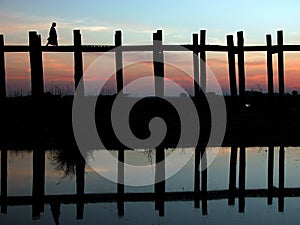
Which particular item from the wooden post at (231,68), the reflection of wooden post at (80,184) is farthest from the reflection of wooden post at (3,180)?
the wooden post at (231,68)

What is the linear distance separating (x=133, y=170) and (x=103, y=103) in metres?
6.11

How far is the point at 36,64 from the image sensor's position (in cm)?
1511

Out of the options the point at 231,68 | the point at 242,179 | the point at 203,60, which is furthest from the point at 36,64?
the point at 242,179

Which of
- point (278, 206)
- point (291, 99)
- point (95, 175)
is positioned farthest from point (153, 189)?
point (291, 99)

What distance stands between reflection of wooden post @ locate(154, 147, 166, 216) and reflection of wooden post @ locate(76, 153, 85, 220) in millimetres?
968

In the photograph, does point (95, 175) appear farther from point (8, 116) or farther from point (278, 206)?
point (8, 116)

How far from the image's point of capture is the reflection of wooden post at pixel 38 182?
746 cm

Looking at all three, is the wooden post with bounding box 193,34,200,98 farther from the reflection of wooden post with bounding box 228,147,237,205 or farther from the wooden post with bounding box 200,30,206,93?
the reflection of wooden post with bounding box 228,147,237,205

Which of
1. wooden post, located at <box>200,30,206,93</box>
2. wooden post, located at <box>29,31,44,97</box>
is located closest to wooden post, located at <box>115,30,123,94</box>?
wooden post, located at <box>29,31,44,97</box>

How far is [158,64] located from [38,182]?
7012mm

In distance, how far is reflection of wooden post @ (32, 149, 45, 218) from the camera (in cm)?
746

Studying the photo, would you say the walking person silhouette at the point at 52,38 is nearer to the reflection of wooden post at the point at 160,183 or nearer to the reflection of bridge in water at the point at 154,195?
the reflection of wooden post at the point at 160,183

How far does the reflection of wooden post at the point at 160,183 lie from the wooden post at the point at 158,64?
2.99 meters

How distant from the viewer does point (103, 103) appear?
16219mm
